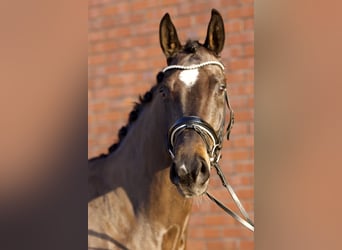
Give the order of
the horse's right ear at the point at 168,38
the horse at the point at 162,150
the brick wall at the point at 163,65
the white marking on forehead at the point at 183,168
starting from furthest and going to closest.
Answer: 1. the brick wall at the point at 163,65
2. the horse's right ear at the point at 168,38
3. the horse at the point at 162,150
4. the white marking on forehead at the point at 183,168

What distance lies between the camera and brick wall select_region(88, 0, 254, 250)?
2559 millimetres

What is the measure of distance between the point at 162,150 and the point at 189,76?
0.31 metres

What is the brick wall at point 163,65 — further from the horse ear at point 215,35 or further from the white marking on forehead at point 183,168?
the white marking on forehead at point 183,168

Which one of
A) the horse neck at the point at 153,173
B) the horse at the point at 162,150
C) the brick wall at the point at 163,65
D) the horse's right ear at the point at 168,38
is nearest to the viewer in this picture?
the horse at the point at 162,150

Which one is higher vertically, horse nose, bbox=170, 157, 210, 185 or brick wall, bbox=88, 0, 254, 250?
brick wall, bbox=88, 0, 254, 250

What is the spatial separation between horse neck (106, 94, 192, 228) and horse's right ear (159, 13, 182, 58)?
0.65 feet

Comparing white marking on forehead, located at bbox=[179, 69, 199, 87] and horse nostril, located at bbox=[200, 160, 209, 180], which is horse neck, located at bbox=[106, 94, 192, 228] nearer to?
white marking on forehead, located at bbox=[179, 69, 199, 87]

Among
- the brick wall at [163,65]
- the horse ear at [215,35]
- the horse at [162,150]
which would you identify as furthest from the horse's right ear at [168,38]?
the brick wall at [163,65]

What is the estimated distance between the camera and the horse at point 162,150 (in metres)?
1.78

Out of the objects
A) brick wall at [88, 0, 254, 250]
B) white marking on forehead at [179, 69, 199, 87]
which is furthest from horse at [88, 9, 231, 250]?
brick wall at [88, 0, 254, 250]

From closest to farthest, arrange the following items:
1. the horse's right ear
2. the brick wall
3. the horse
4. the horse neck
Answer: the horse, the horse neck, the horse's right ear, the brick wall
